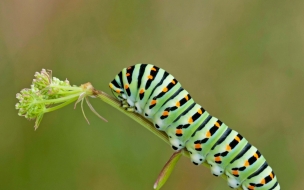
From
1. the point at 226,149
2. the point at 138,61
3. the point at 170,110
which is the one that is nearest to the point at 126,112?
the point at 170,110

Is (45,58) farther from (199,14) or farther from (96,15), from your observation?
(199,14)

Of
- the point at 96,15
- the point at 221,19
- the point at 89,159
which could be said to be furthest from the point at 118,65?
the point at 221,19

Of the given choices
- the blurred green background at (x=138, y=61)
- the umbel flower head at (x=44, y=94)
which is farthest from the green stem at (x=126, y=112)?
the blurred green background at (x=138, y=61)

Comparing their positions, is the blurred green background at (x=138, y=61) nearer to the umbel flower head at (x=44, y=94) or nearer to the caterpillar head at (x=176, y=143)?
the caterpillar head at (x=176, y=143)

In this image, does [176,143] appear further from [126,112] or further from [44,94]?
[44,94]

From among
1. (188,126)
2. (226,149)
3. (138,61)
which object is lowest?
(226,149)

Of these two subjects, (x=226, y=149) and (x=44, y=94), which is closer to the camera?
(x=44, y=94)
